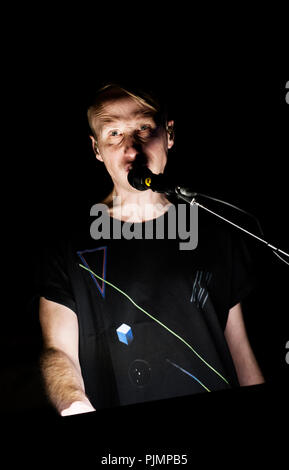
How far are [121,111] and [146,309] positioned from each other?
95 cm

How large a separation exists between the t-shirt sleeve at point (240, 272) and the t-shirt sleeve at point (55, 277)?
778 mm

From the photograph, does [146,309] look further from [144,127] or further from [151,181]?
[144,127]

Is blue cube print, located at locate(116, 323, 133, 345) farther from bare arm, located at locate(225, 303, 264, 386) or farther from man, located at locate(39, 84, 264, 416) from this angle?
bare arm, located at locate(225, 303, 264, 386)

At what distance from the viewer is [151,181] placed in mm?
1193

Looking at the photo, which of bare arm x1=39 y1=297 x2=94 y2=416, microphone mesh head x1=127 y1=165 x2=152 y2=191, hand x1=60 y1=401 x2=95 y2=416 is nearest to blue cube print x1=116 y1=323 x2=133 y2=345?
bare arm x1=39 y1=297 x2=94 y2=416

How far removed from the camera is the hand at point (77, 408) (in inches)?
46.4

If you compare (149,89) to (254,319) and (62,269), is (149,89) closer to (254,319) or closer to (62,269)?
(62,269)

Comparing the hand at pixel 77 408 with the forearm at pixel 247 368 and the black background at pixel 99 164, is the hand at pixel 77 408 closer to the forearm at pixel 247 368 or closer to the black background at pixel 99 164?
the black background at pixel 99 164

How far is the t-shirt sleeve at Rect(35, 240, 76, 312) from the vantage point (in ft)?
5.28

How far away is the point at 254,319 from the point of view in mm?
2279

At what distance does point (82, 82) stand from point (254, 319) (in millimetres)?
1747

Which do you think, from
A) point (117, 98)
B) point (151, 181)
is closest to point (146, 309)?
point (151, 181)

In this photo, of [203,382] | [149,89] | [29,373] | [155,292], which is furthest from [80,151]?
[203,382]

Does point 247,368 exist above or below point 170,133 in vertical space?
below
